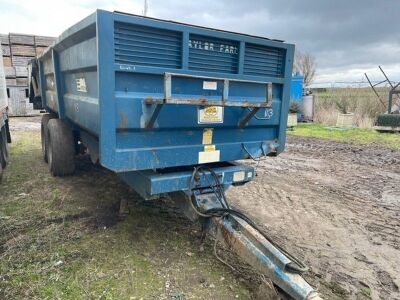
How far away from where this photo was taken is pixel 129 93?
273cm

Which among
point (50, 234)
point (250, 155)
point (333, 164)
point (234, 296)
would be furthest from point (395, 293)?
point (333, 164)

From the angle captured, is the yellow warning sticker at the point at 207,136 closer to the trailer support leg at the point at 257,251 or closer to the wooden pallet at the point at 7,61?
the trailer support leg at the point at 257,251

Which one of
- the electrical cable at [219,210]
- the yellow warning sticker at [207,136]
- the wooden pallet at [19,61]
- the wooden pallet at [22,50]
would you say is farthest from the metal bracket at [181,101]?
the wooden pallet at [22,50]

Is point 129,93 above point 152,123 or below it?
above

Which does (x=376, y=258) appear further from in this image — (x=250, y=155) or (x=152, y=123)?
(x=152, y=123)

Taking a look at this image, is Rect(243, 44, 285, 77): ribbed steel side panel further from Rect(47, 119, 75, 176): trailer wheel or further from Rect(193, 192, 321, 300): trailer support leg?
Rect(47, 119, 75, 176): trailer wheel

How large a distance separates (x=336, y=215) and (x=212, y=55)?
2.72 m

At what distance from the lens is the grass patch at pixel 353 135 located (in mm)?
10289

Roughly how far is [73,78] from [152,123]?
1508 millimetres

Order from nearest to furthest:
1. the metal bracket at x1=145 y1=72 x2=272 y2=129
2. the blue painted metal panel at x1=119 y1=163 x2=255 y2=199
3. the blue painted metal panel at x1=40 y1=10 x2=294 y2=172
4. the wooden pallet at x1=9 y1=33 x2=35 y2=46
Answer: the metal bracket at x1=145 y1=72 x2=272 y2=129 < the blue painted metal panel at x1=40 y1=10 x2=294 y2=172 < the blue painted metal panel at x1=119 y1=163 x2=255 y2=199 < the wooden pallet at x1=9 y1=33 x2=35 y2=46

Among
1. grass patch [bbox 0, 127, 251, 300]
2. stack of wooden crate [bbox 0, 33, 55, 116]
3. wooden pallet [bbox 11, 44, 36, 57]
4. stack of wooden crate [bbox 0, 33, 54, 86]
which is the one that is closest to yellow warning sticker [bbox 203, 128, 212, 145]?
grass patch [bbox 0, 127, 251, 300]

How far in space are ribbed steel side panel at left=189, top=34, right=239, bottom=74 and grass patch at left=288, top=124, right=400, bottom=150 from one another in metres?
7.82

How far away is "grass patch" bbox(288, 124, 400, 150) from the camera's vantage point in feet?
33.8

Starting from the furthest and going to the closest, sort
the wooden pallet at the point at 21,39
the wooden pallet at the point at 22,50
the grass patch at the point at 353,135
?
1. the wooden pallet at the point at 22,50
2. the wooden pallet at the point at 21,39
3. the grass patch at the point at 353,135
